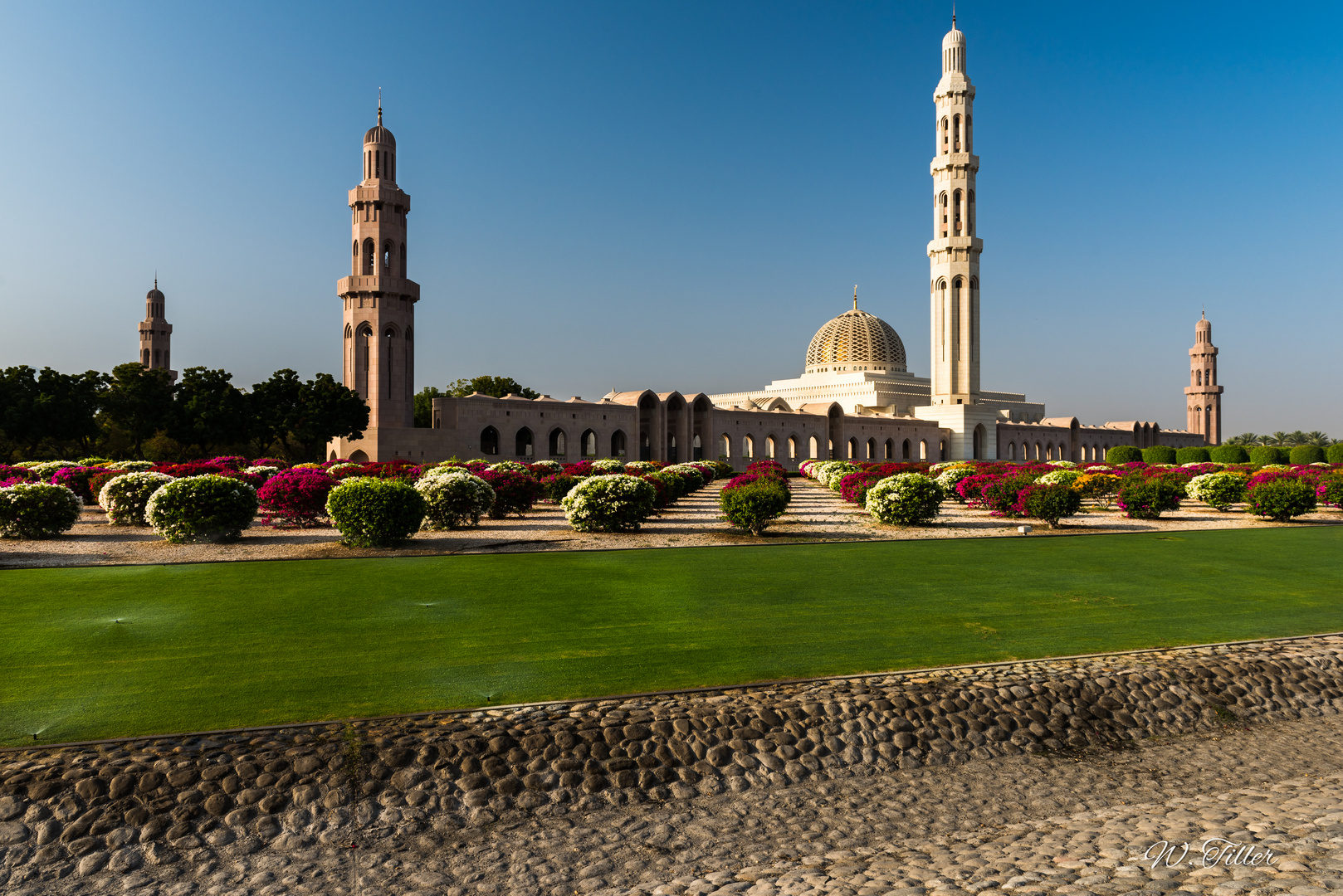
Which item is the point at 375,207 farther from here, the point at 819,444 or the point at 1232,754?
the point at 1232,754

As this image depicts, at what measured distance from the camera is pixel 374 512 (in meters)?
11.2

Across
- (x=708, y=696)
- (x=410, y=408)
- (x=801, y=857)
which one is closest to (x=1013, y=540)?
(x=708, y=696)

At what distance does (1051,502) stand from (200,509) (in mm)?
13892

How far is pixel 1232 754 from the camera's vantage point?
5.06 meters

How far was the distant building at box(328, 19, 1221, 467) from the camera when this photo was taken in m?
43.4

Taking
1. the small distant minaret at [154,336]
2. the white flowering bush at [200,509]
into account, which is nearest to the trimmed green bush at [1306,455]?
the white flowering bush at [200,509]

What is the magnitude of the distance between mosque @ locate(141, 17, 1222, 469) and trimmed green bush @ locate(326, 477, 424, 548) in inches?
1269

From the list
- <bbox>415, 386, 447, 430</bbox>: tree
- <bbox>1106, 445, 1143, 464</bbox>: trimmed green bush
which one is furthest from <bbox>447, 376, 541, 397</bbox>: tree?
<bbox>1106, 445, 1143, 464</bbox>: trimmed green bush

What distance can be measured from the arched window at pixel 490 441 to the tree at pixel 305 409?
21.9 ft

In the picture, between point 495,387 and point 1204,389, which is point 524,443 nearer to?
point 495,387

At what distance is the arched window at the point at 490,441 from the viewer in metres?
45.2

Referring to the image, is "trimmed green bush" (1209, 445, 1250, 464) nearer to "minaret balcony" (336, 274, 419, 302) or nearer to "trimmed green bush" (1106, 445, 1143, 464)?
"trimmed green bush" (1106, 445, 1143, 464)

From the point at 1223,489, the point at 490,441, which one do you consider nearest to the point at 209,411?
the point at 490,441

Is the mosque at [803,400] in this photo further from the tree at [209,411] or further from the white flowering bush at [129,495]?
the white flowering bush at [129,495]
